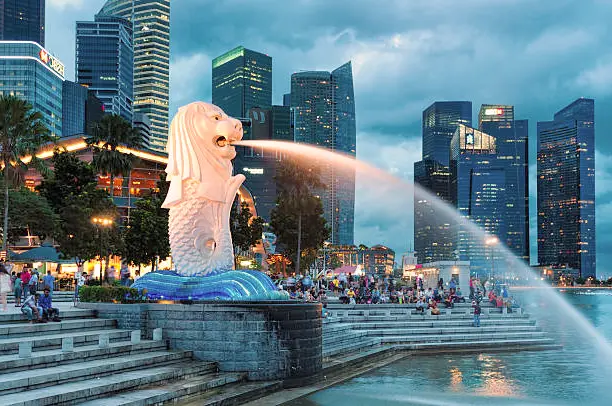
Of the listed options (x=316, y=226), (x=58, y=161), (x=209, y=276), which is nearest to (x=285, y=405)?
(x=209, y=276)

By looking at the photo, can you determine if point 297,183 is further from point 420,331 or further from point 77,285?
point 77,285

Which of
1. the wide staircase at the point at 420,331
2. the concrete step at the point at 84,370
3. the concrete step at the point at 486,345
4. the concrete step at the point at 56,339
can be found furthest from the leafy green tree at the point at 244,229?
the concrete step at the point at 84,370

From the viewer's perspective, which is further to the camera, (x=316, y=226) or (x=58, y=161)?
(x=316, y=226)

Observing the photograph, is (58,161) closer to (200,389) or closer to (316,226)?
(316,226)

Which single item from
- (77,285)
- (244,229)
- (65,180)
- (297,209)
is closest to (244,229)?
(244,229)

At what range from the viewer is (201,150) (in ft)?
67.4

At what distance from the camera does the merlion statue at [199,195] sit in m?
19.9

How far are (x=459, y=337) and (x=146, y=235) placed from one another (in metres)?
24.9

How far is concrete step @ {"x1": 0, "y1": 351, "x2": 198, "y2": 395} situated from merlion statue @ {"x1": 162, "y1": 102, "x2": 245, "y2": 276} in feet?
15.6

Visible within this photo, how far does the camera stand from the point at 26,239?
5638 cm

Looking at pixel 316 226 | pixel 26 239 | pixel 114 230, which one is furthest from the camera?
pixel 316 226

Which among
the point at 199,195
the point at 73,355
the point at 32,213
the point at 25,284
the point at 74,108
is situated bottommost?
the point at 73,355

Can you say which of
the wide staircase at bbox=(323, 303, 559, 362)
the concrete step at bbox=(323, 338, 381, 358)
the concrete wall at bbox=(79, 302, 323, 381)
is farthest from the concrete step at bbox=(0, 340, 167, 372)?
the wide staircase at bbox=(323, 303, 559, 362)

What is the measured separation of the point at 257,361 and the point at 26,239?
4689 centimetres
